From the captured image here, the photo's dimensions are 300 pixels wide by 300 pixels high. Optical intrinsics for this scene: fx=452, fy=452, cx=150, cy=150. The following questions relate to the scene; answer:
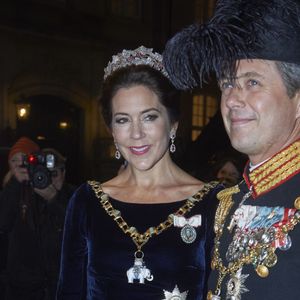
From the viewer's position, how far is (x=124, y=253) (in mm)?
2068

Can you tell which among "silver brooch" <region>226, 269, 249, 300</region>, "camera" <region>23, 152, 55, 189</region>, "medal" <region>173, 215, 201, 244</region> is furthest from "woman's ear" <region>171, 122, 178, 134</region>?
"camera" <region>23, 152, 55, 189</region>

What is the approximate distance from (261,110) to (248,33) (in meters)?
0.24

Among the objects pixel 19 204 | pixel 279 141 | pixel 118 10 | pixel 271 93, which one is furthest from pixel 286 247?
pixel 118 10

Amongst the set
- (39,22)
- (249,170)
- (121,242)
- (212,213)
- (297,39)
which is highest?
(39,22)

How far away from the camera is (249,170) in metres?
1.58

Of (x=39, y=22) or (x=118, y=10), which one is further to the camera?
(x=118, y=10)

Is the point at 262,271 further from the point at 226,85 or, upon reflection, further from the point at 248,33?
the point at 248,33

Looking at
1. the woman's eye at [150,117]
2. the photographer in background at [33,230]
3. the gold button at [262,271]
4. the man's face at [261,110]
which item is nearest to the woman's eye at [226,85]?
the man's face at [261,110]

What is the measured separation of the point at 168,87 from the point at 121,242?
775 mm

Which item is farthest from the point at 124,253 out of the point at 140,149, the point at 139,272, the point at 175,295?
the point at 140,149

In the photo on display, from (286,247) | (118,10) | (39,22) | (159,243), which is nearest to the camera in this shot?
(286,247)

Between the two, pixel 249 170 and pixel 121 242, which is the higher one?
pixel 249 170

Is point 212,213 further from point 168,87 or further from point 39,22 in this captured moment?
point 39,22

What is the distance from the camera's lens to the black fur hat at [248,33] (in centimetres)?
134
